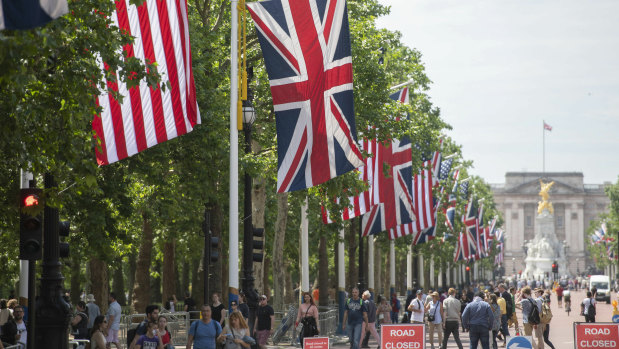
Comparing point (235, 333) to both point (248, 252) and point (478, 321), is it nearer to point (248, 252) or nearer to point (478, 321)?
point (248, 252)

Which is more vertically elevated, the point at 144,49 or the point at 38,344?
the point at 144,49

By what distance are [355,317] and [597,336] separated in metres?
7.76

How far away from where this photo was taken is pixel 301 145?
1880 centimetres

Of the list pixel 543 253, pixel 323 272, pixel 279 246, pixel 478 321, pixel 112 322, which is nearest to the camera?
pixel 112 322

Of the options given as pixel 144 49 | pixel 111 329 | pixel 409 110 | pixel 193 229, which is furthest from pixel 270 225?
pixel 144 49

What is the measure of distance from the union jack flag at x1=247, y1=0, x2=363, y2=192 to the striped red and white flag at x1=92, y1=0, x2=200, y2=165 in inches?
74.2

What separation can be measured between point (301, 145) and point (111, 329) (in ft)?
26.2

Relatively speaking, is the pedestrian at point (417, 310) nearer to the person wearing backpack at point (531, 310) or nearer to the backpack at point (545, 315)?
the person wearing backpack at point (531, 310)

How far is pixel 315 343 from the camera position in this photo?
1852cm

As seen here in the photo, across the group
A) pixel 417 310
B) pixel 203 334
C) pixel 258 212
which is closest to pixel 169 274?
pixel 258 212

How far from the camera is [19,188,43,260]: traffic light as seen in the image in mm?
13852

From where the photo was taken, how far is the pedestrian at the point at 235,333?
16703 mm

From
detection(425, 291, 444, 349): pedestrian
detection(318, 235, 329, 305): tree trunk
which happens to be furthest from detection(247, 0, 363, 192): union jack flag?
detection(318, 235, 329, 305): tree trunk

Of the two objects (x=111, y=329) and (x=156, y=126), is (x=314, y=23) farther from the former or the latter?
(x=111, y=329)
